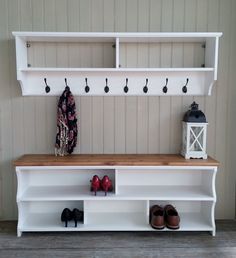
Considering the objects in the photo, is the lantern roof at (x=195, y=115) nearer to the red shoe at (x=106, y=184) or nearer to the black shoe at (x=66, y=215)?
the red shoe at (x=106, y=184)

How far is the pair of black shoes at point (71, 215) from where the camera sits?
2.38 meters

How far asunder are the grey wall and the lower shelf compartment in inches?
12.7

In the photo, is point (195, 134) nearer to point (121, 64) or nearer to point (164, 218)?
point (164, 218)

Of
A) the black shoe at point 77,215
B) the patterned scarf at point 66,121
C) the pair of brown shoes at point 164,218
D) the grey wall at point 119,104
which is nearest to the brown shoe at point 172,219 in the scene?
the pair of brown shoes at point 164,218

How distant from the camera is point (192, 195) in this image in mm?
2369

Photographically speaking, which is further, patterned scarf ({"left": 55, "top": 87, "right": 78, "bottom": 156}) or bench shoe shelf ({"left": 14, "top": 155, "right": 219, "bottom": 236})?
patterned scarf ({"left": 55, "top": 87, "right": 78, "bottom": 156})

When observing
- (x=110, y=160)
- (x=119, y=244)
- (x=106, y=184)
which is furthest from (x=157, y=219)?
(x=110, y=160)

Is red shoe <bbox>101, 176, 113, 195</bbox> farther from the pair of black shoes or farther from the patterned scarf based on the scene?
the patterned scarf

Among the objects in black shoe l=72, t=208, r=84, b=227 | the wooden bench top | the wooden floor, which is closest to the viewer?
the wooden floor

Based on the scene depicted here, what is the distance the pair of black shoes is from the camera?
238 centimetres

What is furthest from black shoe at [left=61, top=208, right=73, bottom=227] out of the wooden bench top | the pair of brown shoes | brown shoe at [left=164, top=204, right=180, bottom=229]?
brown shoe at [left=164, top=204, right=180, bottom=229]

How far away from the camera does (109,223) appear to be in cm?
240

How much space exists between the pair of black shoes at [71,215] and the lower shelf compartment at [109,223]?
43mm

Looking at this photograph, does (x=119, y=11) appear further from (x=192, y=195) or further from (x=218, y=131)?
(x=192, y=195)
